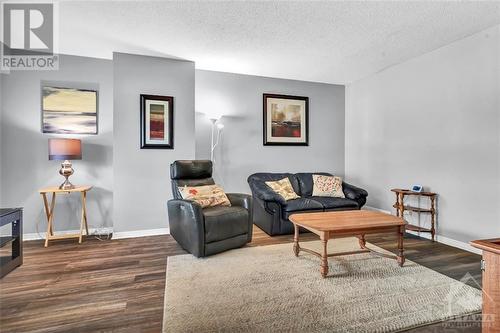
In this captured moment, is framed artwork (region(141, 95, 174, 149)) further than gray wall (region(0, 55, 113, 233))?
Yes

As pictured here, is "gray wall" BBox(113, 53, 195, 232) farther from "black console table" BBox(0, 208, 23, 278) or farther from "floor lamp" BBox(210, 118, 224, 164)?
"black console table" BBox(0, 208, 23, 278)

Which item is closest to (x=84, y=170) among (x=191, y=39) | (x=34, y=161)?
(x=34, y=161)

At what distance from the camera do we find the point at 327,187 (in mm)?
4352

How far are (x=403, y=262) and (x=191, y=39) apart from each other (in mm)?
3390

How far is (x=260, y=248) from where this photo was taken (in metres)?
3.19

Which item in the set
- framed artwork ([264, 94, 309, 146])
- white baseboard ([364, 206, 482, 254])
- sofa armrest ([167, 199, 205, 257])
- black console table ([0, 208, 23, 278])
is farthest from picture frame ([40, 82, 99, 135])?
white baseboard ([364, 206, 482, 254])

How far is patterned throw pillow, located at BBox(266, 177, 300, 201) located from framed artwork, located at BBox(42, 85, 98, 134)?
2.73 metres

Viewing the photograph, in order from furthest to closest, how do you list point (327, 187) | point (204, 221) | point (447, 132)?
point (327, 187), point (447, 132), point (204, 221)

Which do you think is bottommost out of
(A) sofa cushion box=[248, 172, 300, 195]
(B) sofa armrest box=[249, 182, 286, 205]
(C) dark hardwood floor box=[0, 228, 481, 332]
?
(C) dark hardwood floor box=[0, 228, 481, 332]

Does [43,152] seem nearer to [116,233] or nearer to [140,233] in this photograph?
[116,233]

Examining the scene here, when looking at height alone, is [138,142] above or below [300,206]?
above

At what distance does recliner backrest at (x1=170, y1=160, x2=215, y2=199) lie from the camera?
3.45 m

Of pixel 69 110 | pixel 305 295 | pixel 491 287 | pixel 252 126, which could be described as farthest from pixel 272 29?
pixel 69 110

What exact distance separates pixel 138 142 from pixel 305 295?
2902mm
